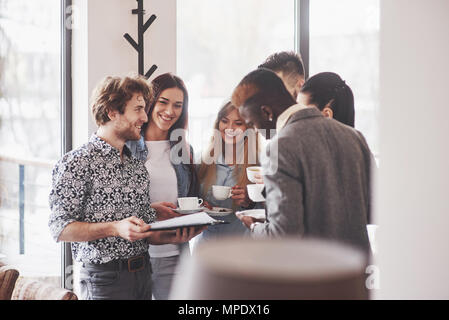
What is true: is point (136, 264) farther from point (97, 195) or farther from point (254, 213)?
point (254, 213)

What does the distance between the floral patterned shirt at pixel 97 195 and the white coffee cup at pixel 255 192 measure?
1.08ft

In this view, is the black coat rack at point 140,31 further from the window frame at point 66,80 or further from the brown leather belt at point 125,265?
the brown leather belt at point 125,265

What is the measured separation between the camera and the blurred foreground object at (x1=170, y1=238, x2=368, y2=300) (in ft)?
1.66

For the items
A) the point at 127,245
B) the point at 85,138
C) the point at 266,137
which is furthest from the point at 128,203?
the point at 266,137

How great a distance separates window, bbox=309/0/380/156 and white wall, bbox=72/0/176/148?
65 centimetres

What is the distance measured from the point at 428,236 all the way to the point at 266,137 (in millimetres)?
424

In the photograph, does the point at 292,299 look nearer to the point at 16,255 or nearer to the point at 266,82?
the point at 266,82

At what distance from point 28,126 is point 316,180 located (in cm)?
93

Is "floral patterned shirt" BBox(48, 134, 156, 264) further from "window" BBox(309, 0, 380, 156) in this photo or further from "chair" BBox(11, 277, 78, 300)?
"window" BBox(309, 0, 380, 156)

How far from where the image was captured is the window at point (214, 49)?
154 centimetres

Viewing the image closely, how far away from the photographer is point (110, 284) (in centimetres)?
121

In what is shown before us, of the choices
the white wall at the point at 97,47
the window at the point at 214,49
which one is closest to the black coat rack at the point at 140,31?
the white wall at the point at 97,47

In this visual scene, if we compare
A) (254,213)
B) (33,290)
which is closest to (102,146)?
(33,290)
